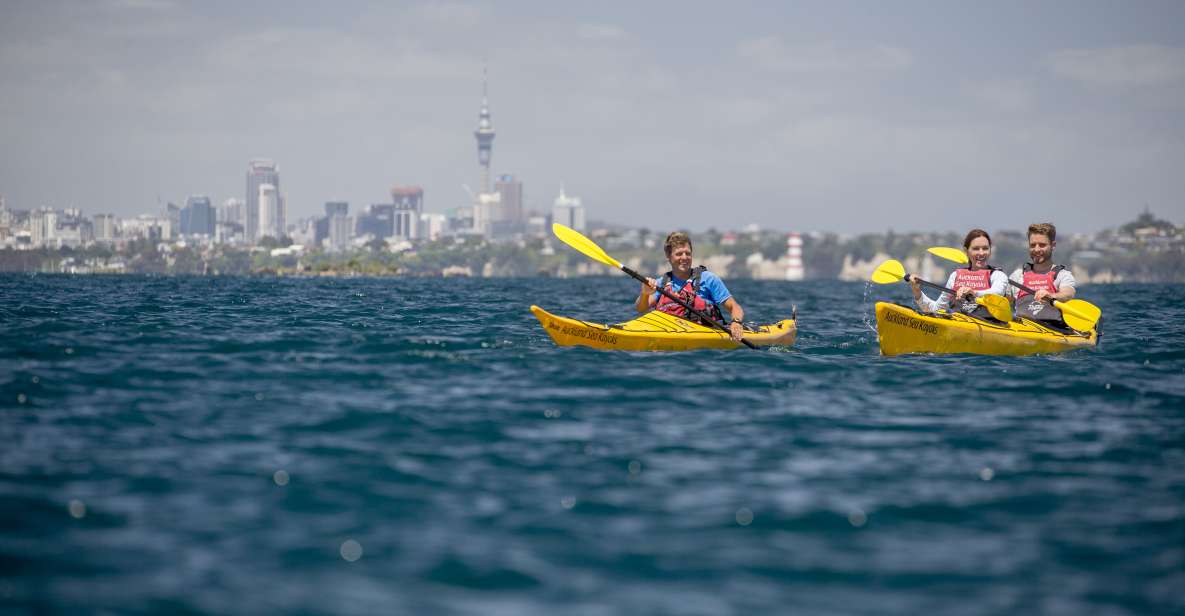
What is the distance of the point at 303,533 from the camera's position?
6477 mm

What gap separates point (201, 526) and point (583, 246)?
11486mm

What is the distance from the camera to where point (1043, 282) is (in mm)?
17328

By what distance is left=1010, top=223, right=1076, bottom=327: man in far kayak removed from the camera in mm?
16969

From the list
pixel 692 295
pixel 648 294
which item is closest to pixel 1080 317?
pixel 692 295

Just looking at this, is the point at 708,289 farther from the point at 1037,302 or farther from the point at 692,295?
the point at 1037,302

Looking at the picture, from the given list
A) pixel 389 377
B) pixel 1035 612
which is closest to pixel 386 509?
pixel 1035 612

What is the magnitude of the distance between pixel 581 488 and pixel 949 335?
9.87m

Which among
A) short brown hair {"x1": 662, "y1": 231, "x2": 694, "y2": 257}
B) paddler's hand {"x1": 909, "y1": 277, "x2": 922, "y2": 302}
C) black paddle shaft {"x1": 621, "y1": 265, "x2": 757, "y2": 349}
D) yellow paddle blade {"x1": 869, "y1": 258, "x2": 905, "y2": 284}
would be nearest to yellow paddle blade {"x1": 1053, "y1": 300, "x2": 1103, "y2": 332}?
paddler's hand {"x1": 909, "y1": 277, "x2": 922, "y2": 302}

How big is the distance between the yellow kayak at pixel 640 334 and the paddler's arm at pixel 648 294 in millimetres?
307

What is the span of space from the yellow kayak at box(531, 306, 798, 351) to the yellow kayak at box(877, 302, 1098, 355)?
2025 millimetres

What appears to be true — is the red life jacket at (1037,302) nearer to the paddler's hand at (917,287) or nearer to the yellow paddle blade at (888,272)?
the paddler's hand at (917,287)

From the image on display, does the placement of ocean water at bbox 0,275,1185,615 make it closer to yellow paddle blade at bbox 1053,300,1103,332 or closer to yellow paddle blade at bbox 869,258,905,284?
yellow paddle blade at bbox 1053,300,1103,332

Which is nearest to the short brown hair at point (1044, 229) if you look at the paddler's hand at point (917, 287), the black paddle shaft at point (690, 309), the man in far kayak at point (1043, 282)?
the man in far kayak at point (1043, 282)

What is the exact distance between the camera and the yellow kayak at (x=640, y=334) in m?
15.5
